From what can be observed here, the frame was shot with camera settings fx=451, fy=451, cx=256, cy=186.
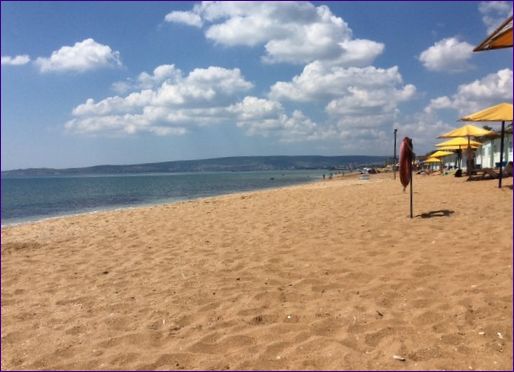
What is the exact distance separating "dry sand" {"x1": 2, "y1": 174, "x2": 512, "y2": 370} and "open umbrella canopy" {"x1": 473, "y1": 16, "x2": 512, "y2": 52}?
2.05 m

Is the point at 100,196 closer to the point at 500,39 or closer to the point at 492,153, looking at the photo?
the point at 492,153

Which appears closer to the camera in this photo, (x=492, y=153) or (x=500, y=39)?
(x=500, y=39)

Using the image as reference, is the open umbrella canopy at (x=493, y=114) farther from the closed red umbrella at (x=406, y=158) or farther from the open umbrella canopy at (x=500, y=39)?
the open umbrella canopy at (x=500, y=39)

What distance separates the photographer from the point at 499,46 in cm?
325

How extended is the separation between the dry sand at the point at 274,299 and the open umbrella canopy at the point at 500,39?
2054mm

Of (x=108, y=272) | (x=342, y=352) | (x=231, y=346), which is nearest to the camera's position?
(x=342, y=352)

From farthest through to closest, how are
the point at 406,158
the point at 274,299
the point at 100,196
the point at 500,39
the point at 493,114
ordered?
the point at 100,196 < the point at 493,114 < the point at 406,158 < the point at 274,299 < the point at 500,39

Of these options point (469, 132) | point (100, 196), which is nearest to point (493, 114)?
point (469, 132)

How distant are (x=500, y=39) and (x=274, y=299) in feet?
9.61

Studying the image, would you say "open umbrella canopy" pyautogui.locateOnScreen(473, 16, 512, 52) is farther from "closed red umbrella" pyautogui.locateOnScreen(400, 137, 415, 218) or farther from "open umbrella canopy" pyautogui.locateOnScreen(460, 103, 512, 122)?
"open umbrella canopy" pyautogui.locateOnScreen(460, 103, 512, 122)

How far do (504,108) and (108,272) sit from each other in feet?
31.2

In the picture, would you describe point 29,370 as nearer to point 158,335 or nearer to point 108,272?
point 158,335

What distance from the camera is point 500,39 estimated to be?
10.3ft

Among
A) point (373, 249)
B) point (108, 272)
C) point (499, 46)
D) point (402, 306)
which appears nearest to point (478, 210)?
point (373, 249)
